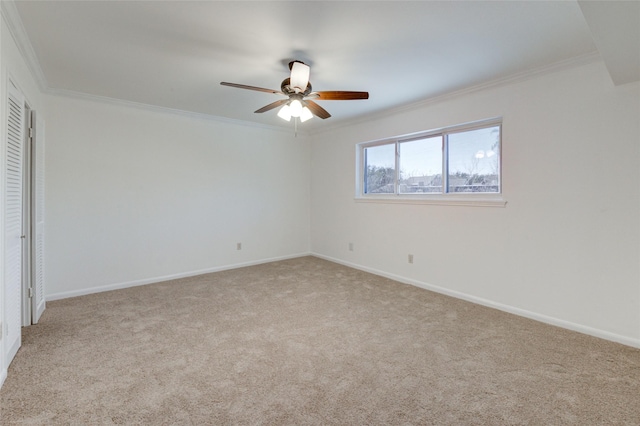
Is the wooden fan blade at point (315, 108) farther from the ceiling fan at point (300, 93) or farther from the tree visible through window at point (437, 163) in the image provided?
the tree visible through window at point (437, 163)

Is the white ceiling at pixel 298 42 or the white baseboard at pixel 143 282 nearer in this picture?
the white ceiling at pixel 298 42

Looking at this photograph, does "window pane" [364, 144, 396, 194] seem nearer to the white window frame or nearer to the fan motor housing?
the white window frame

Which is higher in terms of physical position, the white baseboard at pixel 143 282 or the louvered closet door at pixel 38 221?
the louvered closet door at pixel 38 221

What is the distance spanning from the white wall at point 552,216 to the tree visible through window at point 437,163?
0.67 feet

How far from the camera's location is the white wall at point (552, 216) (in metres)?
2.43

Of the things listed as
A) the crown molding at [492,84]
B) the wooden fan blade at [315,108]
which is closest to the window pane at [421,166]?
the crown molding at [492,84]

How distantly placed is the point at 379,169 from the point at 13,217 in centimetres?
402

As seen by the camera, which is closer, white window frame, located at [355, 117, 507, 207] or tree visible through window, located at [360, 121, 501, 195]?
white window frame, located at [355, 117, 507, 207]

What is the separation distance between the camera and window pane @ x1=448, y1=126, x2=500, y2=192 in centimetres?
329

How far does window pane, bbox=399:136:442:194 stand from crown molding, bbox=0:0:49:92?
12.8ft

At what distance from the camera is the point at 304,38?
2238mm

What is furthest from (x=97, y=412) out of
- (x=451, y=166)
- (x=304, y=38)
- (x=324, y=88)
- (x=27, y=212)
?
(x=451, y=166)

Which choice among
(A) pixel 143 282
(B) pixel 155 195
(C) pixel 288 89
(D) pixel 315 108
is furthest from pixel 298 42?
(A) pixel 143 282

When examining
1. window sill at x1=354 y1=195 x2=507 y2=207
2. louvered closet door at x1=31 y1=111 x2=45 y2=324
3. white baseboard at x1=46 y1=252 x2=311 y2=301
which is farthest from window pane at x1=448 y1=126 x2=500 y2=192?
louvered closet door at x1=31 y1=111 x2=45 y2=324
